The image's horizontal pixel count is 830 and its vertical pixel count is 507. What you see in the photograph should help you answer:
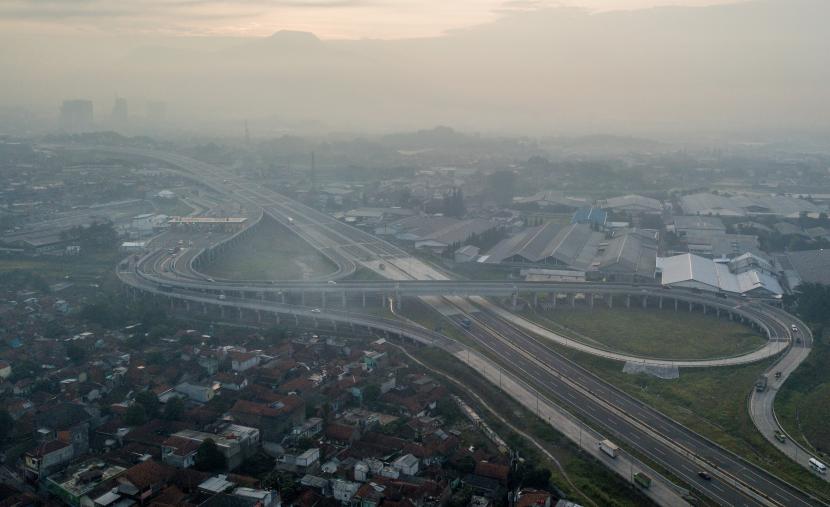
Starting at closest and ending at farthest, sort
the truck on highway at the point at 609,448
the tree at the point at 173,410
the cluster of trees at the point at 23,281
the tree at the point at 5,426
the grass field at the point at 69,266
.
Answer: the truck on highway at the point at 609,448
the tree at the point at 5,426
the tree at the point at 173,410
the cluster of trees at the point at 23,281
the grass field at the point at 69,266

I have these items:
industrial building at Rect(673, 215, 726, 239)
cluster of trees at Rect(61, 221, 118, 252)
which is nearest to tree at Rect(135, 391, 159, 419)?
cluster of trees at Rect(61, 221, 118, 252)

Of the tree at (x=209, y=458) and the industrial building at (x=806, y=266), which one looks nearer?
the tree at (x=209, y=458)

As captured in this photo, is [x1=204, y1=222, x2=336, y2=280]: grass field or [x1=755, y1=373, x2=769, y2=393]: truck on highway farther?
[x1=204, y1=222, x2=336, y2=280]: grass field

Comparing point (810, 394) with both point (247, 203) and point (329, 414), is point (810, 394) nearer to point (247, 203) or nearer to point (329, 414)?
point (329, 414)

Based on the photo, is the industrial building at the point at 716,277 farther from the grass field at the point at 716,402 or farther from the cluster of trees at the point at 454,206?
the cluster of trees at the point at 454,206

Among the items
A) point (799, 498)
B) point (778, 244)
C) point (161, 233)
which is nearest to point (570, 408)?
point (799, 498)

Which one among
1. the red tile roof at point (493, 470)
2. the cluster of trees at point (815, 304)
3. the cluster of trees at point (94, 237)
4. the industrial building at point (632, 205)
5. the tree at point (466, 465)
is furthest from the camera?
the industrial building at point (632, 205)

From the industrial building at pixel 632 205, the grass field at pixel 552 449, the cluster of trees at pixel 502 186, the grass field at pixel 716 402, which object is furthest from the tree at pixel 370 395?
the cluster of trees at pixel 502 186

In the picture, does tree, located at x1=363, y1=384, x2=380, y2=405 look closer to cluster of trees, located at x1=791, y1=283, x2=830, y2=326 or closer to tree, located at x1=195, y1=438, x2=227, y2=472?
tree, located at x1=195, y1=438, x2=227, y2=472
